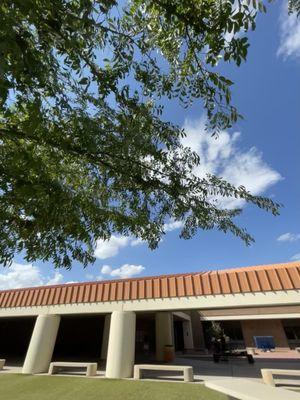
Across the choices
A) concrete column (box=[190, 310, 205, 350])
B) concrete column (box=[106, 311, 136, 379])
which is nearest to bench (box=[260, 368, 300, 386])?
concrete column (box=[106, 311, 136, 379])

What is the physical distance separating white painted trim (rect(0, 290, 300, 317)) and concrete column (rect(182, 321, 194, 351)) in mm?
14899

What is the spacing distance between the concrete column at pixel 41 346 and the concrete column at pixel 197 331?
16.6 meters

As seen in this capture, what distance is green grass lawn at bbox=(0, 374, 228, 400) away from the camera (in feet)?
23.4

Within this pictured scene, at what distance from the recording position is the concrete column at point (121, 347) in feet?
32.0

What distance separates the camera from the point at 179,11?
3.05m

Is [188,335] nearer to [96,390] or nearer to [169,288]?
[169,288]

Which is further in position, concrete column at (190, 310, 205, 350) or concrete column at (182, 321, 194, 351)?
concrete column at (190, 310, 205, 350)

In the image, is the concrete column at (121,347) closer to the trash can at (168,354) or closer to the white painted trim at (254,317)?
the trash can at (168,354)

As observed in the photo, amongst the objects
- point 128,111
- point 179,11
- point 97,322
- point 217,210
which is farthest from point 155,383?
point 97,322

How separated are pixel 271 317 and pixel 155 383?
17.0 metres

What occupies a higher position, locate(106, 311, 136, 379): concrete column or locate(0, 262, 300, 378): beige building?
locate(0, 262, 300, 378): beige building

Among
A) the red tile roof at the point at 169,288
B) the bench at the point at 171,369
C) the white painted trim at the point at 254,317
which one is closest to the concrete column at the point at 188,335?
the white painted trim at the point at 254,317

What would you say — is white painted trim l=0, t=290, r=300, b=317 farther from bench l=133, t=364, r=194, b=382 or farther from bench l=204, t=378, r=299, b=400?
bench l=204, t=378, r=299, b=400

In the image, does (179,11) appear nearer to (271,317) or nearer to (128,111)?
(128,111)
